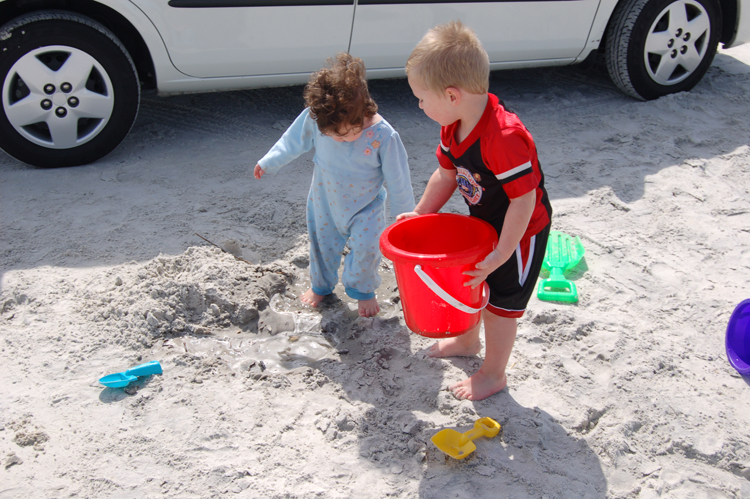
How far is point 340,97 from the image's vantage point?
2.13 meters

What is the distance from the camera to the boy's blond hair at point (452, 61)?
169cm

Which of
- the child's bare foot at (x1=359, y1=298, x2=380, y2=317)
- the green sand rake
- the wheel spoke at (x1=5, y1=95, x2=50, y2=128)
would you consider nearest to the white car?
the wheel spoke at (x1=5, y1=95, x2=50, y2=128)

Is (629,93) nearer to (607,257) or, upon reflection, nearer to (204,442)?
(607,257)

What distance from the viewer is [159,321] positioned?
2455mm

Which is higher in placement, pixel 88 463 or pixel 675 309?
pixel 675 309

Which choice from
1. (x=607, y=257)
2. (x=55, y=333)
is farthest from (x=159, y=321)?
(x=607, y=257)

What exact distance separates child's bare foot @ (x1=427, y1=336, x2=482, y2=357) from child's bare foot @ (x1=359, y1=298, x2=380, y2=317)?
349 mm

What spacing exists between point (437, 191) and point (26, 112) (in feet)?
8.62

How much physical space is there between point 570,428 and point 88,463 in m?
1.59

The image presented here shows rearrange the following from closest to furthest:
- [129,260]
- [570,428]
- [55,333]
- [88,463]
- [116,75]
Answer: [88,463]
[570,428]
[55,333]
[129,260]
[116,75]

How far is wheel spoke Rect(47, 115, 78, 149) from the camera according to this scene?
11.4 ft

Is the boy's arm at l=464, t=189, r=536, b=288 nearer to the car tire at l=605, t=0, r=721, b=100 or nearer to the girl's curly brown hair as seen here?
the girl's curly brown hair

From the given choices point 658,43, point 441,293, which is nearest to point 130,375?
point 441,293

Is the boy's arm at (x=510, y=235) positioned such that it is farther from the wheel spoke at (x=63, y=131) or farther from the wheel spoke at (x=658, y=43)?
the wheel spoke at (x=658, y=43)
